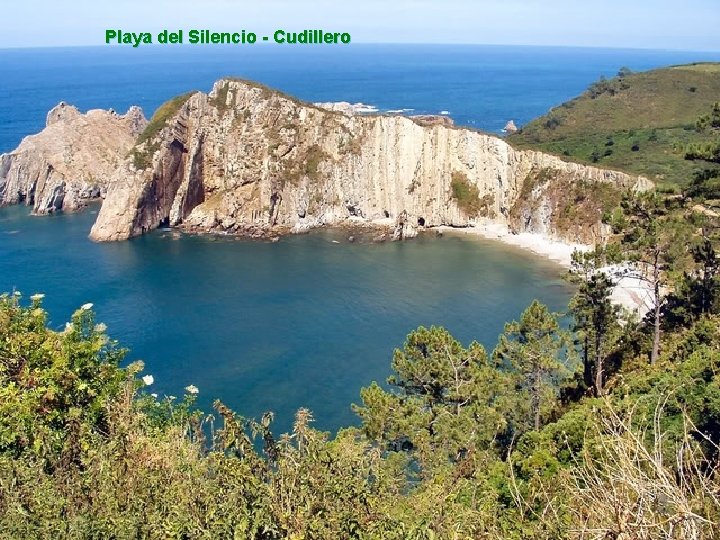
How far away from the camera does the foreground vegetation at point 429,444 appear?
768 centimetres

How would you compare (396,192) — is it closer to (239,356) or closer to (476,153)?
(476,153)

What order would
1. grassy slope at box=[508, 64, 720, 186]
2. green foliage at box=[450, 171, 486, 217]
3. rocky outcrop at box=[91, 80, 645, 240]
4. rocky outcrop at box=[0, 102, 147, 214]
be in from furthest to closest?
1. grassy slope at box=[508, 64, 720, 186]
2. rocky outcrop at box=[0, 102, 147, 214]
3. rocky outcrop at box=[91, 80, 645, 240]
4. green foliage at box=[450, 171, 486, 217]

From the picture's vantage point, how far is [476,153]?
84.1 meters

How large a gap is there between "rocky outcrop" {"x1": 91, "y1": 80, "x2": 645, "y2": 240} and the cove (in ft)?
17.0

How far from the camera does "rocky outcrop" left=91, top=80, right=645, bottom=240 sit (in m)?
82.1

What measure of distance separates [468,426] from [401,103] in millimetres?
175695

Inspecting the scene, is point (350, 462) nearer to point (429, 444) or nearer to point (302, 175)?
point (429, 444)

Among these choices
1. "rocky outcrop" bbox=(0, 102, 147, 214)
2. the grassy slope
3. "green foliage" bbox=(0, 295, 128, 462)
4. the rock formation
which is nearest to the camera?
"green foliage" bbox=(0, 295, 128, 462)

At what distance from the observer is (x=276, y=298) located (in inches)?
2406

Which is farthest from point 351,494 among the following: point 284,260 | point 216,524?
point 284,260

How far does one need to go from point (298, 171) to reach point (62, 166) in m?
39.6

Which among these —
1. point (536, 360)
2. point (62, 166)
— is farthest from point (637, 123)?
point (536, 360)

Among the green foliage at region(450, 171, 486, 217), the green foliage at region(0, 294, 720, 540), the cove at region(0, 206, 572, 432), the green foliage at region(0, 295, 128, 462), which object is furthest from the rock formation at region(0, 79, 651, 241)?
the green foliage at region(0, 295, 128, 462)

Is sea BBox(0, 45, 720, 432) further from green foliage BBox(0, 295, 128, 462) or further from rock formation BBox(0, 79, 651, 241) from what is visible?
green foliage BBox(0, 295, 128, 462)
